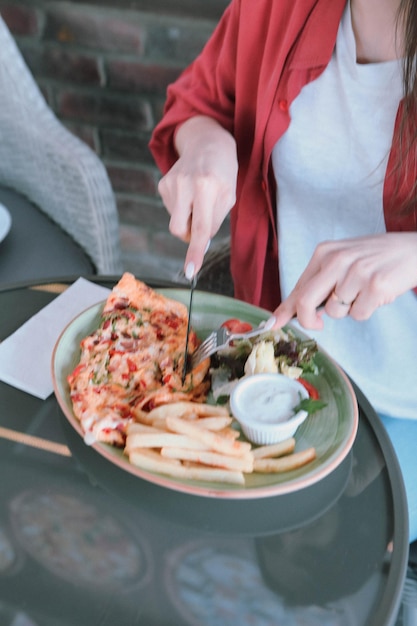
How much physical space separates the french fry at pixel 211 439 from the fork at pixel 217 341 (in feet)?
0.57

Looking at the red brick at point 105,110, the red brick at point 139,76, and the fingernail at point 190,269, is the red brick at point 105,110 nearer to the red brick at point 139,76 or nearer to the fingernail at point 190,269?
the red brick at point 139,76

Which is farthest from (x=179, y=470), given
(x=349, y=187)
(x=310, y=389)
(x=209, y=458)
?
(x=349, y=187)

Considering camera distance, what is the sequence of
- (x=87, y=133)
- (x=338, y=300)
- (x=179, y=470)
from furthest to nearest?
(x=87, y=133) < (x=338, y=300) < (x=179, y=470)

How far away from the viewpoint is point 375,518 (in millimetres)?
851

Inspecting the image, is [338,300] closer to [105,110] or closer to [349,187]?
[349,187]

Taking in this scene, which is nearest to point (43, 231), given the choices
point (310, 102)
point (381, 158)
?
point (310, 102)

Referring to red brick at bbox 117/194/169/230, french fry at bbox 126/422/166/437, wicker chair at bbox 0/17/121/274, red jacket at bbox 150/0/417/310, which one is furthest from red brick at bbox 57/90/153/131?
french fry at bbox 126/422/166/437

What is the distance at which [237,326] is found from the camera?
108cm

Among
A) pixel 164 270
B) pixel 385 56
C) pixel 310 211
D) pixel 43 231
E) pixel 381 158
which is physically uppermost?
pixel 385 56

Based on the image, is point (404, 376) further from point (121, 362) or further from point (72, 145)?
point (72, 145)

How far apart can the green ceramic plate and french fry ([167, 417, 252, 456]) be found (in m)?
0.04

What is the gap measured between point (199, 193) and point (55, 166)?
81 centimetres

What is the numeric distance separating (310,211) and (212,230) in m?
0.33

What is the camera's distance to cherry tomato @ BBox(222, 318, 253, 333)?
3.51 ft
